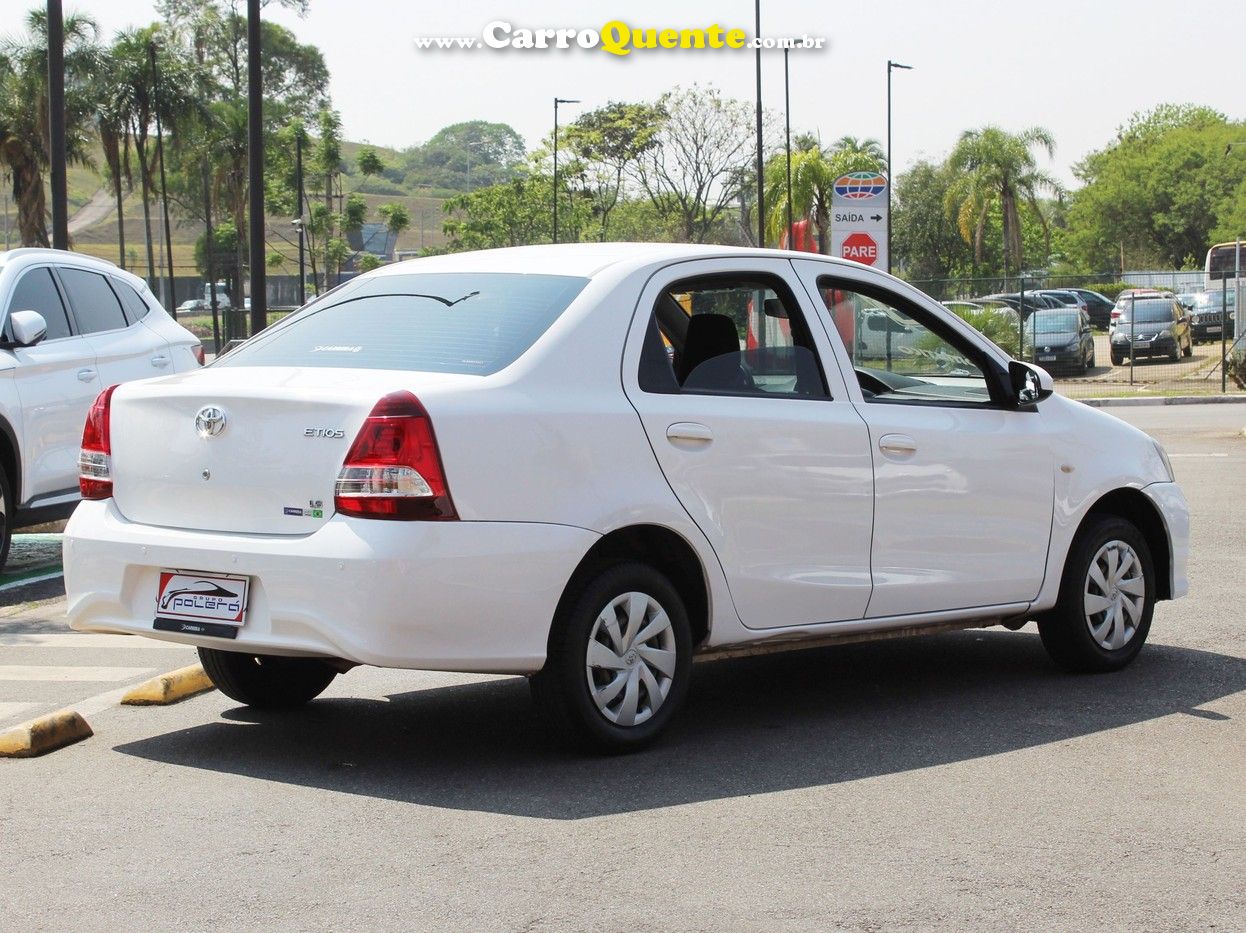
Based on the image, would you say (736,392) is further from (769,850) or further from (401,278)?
(769,850)

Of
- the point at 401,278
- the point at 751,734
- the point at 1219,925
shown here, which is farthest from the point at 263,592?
the point at 1219,925

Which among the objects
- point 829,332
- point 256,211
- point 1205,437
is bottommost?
point 1205,437

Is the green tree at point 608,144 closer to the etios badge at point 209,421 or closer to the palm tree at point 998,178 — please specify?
the palm tree at point 998,178

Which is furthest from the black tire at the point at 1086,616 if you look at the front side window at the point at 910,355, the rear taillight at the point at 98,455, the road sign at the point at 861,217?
the road sign at the point at 861,217

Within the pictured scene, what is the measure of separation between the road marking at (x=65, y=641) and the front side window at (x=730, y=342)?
349cm

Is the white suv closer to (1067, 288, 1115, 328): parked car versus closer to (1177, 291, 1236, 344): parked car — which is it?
(1177, 291, 1236, 344): parked car

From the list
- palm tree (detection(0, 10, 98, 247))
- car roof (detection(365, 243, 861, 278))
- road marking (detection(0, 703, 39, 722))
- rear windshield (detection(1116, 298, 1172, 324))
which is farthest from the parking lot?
palm tree (detection(0, 10, 98, 247))

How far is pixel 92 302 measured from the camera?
11.5 meters

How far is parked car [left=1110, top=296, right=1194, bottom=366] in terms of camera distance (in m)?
39.9

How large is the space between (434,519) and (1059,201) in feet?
234

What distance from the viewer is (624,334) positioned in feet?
19.5

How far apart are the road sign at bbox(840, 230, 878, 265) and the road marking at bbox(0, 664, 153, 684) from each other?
66.5 ft

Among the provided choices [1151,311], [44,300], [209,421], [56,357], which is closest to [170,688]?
[209,421]

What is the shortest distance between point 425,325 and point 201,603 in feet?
3.85
